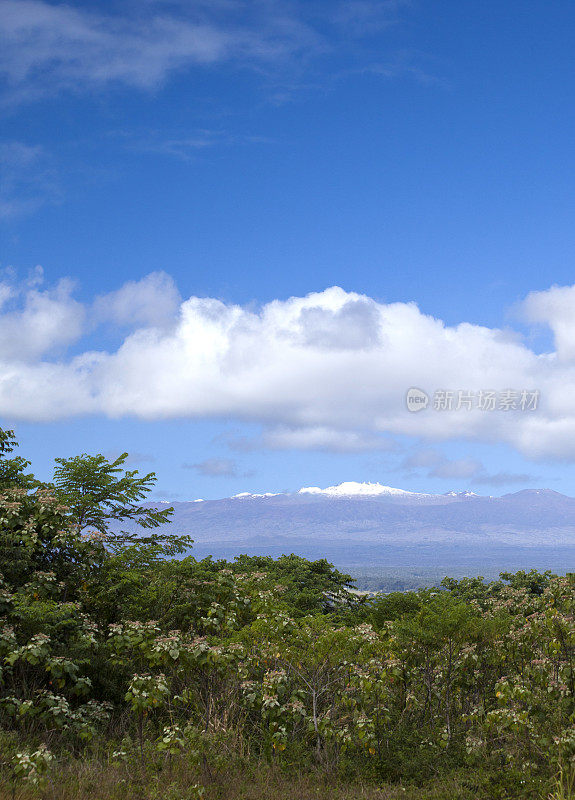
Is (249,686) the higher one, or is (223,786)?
(249,686)

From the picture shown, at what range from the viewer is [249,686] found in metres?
9.74

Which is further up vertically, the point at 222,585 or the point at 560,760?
the point at 222,585

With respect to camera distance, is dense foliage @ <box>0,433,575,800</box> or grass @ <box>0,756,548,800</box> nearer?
grass @ <box>0,756,548,800</box>

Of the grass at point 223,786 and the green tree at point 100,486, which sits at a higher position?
the green tree at point 100,486

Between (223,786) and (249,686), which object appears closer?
(223,786)

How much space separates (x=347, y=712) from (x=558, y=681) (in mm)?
3112

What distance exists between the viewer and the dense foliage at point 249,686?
28.7ft

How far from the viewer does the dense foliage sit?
8.74 meters

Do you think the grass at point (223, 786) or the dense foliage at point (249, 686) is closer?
the grass at point (223, 786)

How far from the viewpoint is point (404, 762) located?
31.1 ft

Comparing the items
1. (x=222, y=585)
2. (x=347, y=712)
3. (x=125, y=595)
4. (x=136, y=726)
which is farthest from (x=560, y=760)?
(x=125, y=595)

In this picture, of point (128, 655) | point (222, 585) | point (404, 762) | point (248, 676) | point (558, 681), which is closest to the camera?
point (558, 681)

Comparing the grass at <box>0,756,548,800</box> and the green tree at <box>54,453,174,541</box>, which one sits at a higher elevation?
the green tree at <box>54,453,174,541</box>

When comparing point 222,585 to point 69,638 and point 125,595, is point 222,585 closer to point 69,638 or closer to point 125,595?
point 125,595
